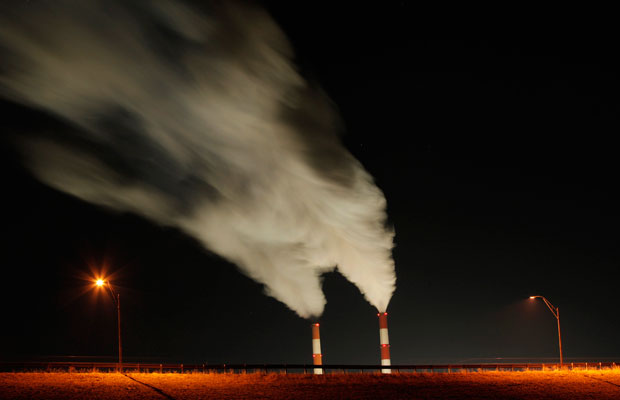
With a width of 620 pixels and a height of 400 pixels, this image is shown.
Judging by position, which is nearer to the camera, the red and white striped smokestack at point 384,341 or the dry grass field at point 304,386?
the dry grass field at point 304,386

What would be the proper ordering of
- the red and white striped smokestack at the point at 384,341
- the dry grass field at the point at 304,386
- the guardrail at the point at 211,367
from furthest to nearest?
the red and white striped smokestack at the point at 384,341
the guardrail at the point at 211,367
the dry grass field at the point at 304,386

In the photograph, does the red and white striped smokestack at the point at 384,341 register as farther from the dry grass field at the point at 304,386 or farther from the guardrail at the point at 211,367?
the dry grass field at the point at 304,386

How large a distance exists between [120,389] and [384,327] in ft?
150

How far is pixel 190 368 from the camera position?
138ft

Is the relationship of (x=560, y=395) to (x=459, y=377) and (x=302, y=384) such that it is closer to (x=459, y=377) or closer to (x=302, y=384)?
(x=459, y=377)

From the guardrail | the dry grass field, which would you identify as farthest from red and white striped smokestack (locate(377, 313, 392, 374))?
the dry grass field

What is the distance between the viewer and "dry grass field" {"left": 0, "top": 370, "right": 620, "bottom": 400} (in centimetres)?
2667

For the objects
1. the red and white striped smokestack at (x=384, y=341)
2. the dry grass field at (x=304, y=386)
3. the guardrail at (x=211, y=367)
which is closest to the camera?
the dry grass field at (x=304, y=386)

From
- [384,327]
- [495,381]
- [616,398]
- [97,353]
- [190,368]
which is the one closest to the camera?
[616,398]

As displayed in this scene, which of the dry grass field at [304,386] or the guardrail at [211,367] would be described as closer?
the dry grass field at [304,386]

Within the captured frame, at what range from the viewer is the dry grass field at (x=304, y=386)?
26.7 metres

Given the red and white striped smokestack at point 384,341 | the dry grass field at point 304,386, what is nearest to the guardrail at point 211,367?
the dry grass field at point 304,386

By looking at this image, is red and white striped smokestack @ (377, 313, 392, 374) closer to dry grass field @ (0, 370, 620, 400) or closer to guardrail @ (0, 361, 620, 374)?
guardrail @ (0, 361, 620, 374)

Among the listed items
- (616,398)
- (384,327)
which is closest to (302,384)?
(616,398)
